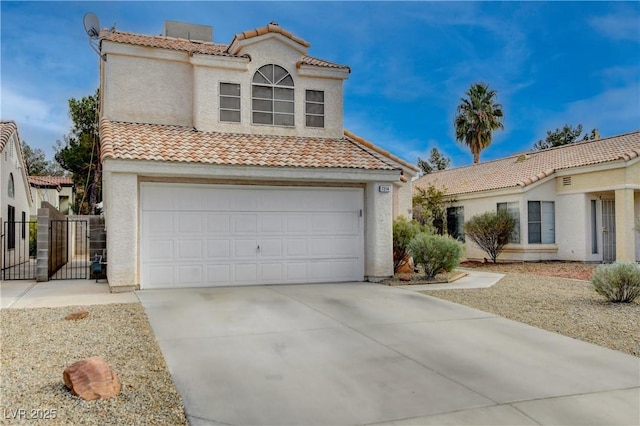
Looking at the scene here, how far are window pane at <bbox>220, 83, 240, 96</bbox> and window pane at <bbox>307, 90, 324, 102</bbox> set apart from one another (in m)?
2.25

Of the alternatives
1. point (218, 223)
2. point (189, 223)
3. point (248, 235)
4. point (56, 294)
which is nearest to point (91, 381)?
point (56, 294)

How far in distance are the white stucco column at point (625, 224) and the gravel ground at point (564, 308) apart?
612 cm

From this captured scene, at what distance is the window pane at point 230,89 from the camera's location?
48.4ft

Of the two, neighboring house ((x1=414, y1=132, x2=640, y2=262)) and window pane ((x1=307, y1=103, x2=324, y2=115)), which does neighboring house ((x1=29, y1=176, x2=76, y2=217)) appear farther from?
neighboring house ((x1=414, y1=132, x2=640, y2=262))

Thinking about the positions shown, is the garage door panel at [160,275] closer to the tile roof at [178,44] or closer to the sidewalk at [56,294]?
the sidewalk at [56,294]

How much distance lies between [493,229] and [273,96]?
11245 mm

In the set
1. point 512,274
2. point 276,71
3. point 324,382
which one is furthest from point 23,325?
point 512,274

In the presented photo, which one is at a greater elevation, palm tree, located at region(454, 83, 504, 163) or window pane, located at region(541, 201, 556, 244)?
palm tree, located at region(454, 83, 504, 163)

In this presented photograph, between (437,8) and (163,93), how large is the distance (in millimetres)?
9509

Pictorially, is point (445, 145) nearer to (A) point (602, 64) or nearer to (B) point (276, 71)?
(A) point (602, 64)

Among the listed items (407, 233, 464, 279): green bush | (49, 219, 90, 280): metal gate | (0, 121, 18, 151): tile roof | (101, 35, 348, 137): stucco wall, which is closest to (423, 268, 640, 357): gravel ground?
(407, 233, 464, 279): green bush

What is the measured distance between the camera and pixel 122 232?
38.0 feet

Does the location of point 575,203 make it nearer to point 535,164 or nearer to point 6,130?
point 535,164

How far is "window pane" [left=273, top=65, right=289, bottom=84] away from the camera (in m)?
15.2
